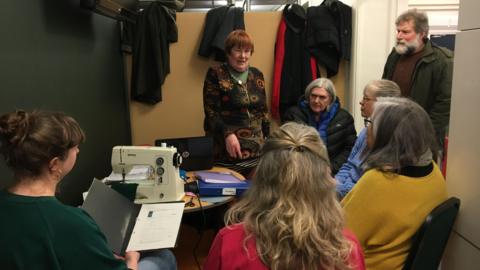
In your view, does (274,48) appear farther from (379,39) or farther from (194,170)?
(194,170)

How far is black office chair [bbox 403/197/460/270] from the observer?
132 centimetres

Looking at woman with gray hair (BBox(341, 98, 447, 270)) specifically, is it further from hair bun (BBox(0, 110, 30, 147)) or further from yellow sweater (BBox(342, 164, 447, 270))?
hair bun (BBox(0, 110, 30, 147))

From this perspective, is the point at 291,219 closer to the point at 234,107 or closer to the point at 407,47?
the point at 234,107

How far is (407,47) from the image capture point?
2744 millimetres

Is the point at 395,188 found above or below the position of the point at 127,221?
above

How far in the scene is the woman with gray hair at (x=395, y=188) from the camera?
1417 millimetres

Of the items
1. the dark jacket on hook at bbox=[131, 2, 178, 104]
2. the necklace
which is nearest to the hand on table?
the necklace

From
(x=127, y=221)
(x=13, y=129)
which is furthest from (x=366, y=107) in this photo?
(x=13, y=129)

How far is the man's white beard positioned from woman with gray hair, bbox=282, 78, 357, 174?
0.55 meters

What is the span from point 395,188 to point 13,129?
1.25 metres

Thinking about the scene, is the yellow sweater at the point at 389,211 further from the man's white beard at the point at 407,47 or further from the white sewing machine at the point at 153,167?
the man's white beard at the point at 407,47

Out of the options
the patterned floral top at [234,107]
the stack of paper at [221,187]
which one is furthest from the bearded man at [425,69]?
the stack of paper at [221,187]

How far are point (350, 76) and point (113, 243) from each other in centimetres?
257

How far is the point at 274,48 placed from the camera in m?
3.51
